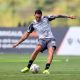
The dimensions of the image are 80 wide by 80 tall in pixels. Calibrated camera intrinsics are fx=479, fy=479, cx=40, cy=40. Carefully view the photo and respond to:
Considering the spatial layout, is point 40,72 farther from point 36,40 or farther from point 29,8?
point 29,8

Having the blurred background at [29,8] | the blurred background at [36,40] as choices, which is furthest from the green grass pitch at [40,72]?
the blurred background at [29,8]

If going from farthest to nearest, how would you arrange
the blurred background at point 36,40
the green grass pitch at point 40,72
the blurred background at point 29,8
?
the blurred background at point 29,8 < the blurred background at point 36,40 < the green grass pitch at point 40,72

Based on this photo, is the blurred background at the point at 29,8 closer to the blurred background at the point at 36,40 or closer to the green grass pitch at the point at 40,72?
the blurred background at the point at 36,40

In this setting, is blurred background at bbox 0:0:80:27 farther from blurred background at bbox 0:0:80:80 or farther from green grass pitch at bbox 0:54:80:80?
green grass pitch at bbox 0:54:80:80

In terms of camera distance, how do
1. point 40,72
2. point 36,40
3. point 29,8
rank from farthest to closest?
1. point 29,8
2. point 36,40
3. point 40,72

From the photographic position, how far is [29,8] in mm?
48375

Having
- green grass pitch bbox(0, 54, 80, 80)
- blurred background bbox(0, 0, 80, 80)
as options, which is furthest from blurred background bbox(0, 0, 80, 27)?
green grass pitch bbox(0, 54, 80, 80)

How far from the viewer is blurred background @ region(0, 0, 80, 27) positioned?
151 feet

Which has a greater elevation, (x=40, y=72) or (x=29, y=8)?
(x=40, y=72)

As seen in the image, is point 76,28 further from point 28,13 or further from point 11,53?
point 28,13

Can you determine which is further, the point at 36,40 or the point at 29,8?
the point at 29,8

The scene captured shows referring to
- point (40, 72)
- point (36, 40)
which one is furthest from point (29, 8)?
point (40, 72)

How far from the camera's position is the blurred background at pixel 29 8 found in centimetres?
4603

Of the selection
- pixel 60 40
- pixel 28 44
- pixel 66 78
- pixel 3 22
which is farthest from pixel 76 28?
pixel 66 78
